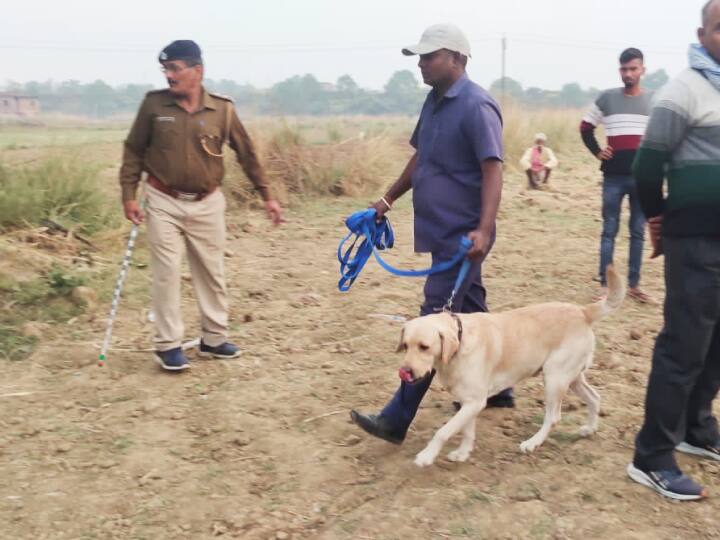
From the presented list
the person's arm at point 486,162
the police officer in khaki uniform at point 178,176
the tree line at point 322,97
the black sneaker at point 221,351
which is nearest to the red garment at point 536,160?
the tree line at point 322,97

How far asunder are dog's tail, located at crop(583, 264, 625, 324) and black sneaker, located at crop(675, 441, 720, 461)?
0.74m

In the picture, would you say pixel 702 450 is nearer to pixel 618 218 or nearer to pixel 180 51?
pixel 618 218

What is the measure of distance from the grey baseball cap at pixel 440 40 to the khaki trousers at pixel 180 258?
6.42 feet

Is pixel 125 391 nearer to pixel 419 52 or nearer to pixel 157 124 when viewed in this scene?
pixel 157 124

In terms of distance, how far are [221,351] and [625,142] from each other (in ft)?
12.1

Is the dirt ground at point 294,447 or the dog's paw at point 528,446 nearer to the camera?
the dirt ground at point 294,447

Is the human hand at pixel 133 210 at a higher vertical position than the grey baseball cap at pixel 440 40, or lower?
lower

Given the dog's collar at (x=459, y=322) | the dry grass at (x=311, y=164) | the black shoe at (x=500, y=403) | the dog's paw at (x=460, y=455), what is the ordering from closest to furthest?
the dog's collar at (x=459, y=322) → the dog's paw at (x=460, y=455) → the black shoe at (x=500, y=403) → the dry grass at (x=311, y=164)

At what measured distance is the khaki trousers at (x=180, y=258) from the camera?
5195 mm

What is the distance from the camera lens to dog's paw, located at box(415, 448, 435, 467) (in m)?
3.97

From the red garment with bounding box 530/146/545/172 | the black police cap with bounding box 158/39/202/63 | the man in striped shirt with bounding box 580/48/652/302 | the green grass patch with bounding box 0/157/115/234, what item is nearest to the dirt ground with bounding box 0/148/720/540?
the man in striped shirt with bounding box 580/48/652/302

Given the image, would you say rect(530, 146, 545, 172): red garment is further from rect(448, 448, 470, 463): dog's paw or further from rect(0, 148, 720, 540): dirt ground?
rect(448, 448, 470, 463): dog's paw

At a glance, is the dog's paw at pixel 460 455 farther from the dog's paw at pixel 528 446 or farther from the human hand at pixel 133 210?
the human hand at pixel 133 210

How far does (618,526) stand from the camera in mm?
3467
